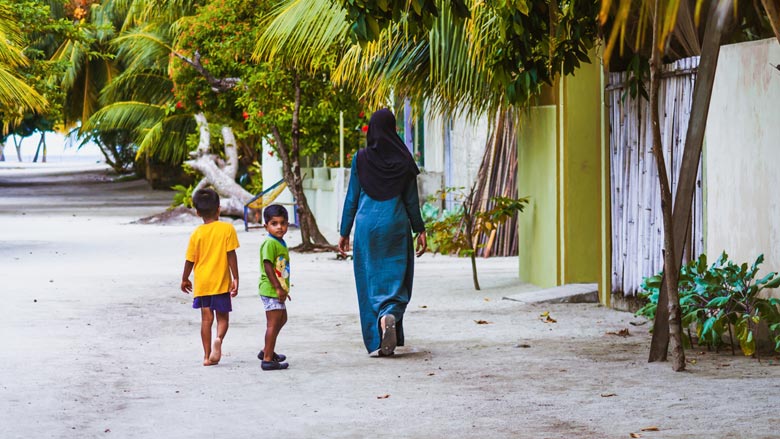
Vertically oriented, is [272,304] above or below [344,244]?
below

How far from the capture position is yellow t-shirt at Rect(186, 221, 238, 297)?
25.8ft

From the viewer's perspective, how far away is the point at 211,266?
7.88 m

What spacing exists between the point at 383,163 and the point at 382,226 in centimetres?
43

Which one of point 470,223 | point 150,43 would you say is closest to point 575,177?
point 470,223

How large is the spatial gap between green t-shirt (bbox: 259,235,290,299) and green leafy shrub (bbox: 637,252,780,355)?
7.93ft

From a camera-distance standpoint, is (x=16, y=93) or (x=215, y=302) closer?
(x=215, y=302)

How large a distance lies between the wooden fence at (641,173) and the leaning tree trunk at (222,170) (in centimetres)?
1601

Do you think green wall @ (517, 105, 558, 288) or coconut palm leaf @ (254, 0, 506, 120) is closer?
coconut palm leaf @ (254, 0, 506, 120)

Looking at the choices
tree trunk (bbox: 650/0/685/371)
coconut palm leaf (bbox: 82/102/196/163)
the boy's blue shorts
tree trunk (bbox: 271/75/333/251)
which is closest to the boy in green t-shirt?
the boy's blue shorts

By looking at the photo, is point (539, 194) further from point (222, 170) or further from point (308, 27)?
point (222, 170)

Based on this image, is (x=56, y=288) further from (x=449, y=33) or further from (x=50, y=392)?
(x=50, y=392)

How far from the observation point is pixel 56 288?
43.1 ft

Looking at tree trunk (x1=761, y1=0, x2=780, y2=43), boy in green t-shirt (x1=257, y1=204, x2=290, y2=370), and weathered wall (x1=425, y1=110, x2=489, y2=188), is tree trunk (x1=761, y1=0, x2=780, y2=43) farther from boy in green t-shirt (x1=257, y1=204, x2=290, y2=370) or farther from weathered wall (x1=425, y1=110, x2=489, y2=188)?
weathered wall (x1=425, y1=110, x2=489, y2=188)

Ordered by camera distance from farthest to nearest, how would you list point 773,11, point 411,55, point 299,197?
point 299,197 < point 411,55 < point 773,11
